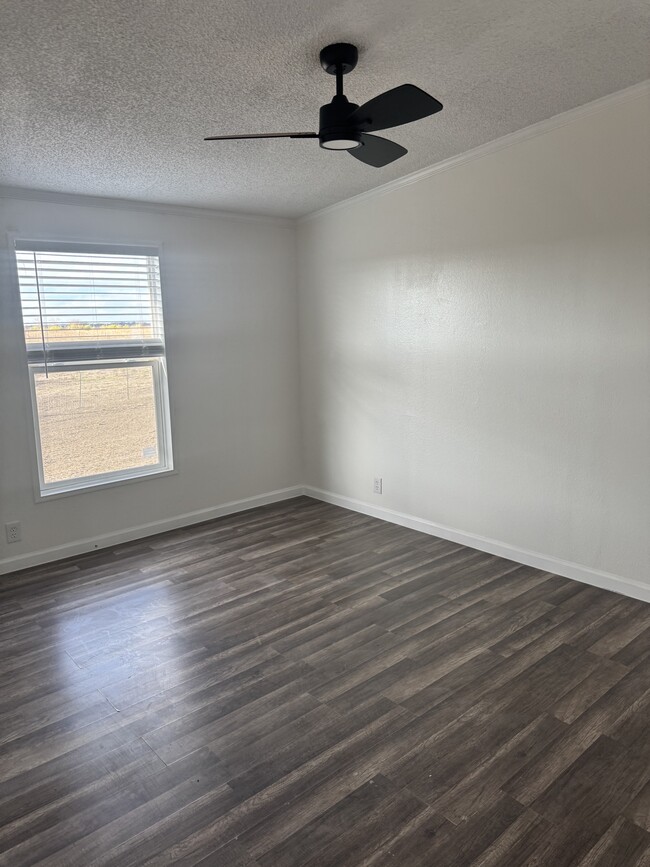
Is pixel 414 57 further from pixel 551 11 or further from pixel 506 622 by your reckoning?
pixel 506 622

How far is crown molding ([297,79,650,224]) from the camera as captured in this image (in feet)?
9.04

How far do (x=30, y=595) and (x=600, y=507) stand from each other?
3398mm

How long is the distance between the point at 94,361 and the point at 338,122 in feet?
8.76

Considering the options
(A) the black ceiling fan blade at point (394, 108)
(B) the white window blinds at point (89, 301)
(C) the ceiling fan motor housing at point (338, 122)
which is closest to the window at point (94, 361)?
(B) the white window blinds at point (89, 301)

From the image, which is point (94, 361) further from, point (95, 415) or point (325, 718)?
point (325, 718)

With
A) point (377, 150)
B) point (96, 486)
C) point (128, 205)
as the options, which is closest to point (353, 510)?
point (96, 486)

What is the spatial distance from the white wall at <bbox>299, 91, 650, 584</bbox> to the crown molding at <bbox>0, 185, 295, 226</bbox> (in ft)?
1.99

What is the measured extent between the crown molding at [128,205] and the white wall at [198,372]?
0.03m

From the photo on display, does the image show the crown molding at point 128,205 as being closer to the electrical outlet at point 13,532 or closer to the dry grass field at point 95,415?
the dry grass field at point 95,415

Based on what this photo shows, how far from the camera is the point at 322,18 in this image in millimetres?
1957

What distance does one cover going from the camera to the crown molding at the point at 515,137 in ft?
9.04

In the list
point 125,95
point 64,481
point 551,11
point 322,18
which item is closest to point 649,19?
point 551,11

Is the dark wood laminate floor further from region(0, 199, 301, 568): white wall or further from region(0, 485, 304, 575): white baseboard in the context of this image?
region(0, 199, 301, 568): white wall

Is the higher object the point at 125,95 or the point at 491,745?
the point at 125,95
